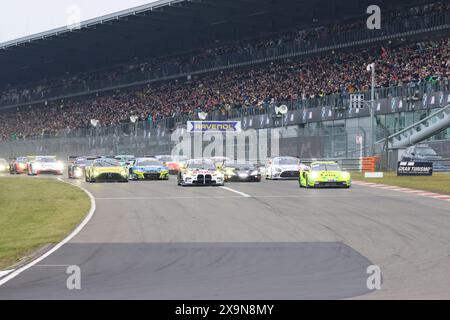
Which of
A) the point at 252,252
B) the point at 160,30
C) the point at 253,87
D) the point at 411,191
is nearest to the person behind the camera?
the point at 252,252

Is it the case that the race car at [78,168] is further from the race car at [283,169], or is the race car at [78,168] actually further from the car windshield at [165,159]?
the race car at [283,169]

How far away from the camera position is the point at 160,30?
217 ft

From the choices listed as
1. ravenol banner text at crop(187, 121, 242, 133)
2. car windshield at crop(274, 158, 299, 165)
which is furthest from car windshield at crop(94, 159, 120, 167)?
ravenol banner text at crop(187, 121, 242, 133)

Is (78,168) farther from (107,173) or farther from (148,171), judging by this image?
(107,173)

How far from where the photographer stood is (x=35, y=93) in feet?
285

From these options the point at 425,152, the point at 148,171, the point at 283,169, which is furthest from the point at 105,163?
the point at 425,152

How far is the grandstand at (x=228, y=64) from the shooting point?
45.6 meters

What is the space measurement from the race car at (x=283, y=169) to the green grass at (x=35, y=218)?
10.3m

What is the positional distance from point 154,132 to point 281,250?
141 ft

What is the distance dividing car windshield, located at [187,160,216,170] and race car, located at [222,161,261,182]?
248 cm

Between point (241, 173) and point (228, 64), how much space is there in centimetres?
3094

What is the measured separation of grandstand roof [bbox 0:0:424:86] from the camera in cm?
5588

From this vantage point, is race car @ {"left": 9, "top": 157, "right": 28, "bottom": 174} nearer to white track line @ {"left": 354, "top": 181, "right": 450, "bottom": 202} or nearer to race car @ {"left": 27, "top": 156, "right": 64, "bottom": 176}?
race car @ {"left": 27, "top": 156, "right": 64, "bottom": 176}
